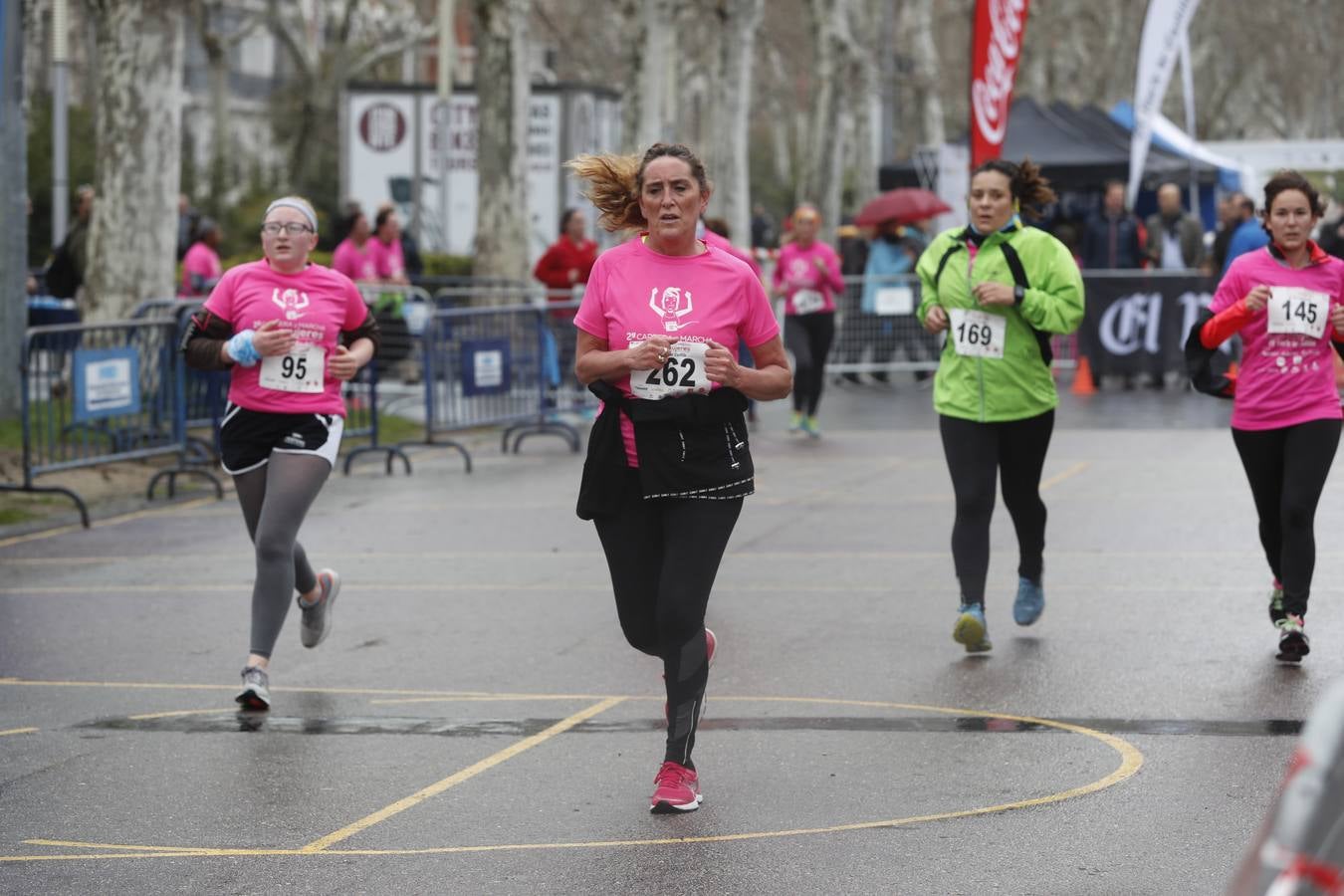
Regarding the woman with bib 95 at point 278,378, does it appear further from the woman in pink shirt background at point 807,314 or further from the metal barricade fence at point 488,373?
the woman in pink shirt background at point 807,314

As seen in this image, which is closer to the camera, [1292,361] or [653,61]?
[1292,361]

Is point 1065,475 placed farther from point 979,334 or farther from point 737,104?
point 737,104

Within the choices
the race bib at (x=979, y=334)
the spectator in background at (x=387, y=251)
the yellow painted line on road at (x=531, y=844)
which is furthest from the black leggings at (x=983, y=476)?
the spectator in background at (x=387, y=251)

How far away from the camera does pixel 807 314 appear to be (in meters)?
19.7

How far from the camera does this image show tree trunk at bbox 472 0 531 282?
A: 25.2 m

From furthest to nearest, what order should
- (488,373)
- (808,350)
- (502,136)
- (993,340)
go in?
1. (502,136)
2. (808,350)
3. (488,373)
4. (993,340)

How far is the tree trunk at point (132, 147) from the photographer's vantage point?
18.2 metres

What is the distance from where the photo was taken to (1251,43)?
251ft

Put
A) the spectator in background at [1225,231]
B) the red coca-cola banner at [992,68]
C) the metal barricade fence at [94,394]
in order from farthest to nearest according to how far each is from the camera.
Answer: the red coca-cola banner at [992,68]
the spectator in background at [1225,231]
the metal barricade fence at [94,394]

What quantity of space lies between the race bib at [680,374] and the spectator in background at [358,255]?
49.4 feet

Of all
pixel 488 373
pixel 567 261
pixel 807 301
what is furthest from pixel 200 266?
pixel 807 301

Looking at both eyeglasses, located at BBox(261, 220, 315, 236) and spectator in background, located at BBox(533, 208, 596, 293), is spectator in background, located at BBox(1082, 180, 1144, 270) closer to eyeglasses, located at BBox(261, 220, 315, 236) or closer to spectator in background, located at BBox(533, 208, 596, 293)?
spectator in background, located at BBox(533, 208, 596, 293)

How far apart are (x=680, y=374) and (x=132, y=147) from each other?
42.1 ft

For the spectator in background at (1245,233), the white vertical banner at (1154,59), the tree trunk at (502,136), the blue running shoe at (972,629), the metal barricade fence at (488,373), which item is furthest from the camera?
the white vertical banner at (1154,59)
